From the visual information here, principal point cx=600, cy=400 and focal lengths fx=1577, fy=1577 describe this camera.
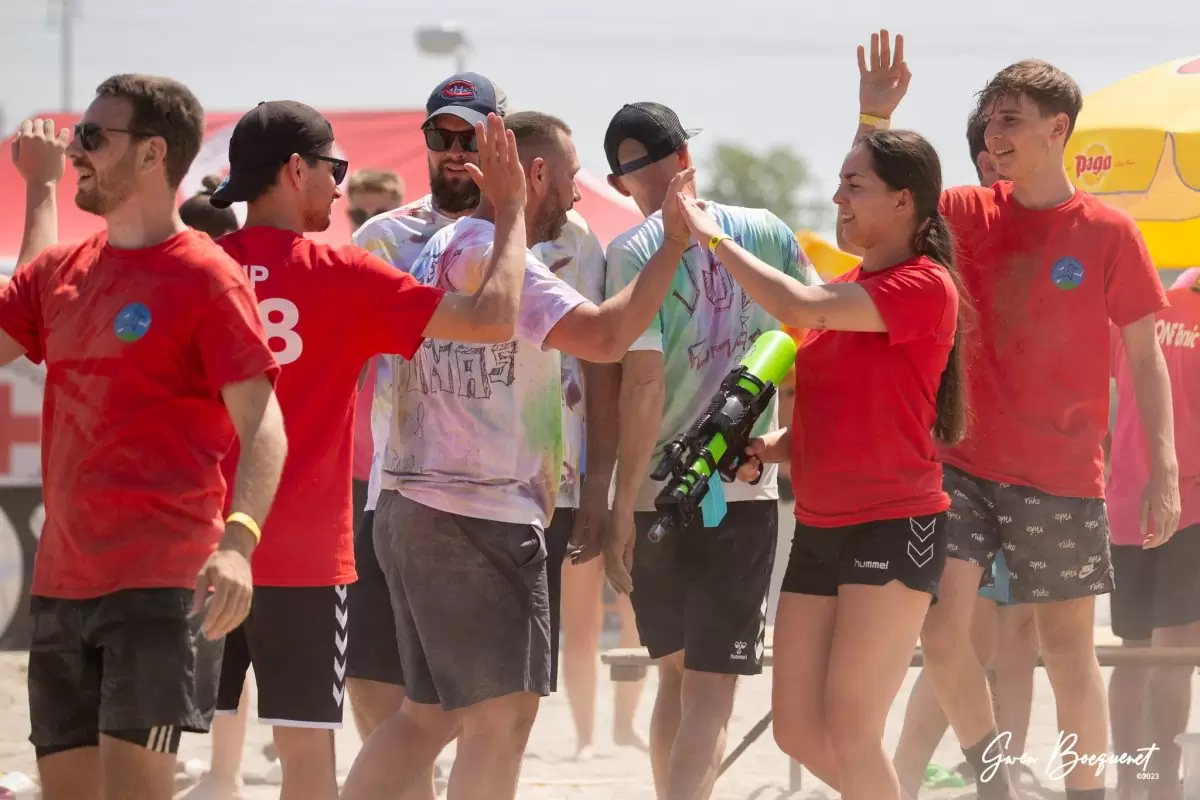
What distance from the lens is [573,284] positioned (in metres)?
4.77

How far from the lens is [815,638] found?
4352 mm

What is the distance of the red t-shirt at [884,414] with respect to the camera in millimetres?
4258

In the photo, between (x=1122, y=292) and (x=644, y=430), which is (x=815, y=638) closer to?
(x=644, y=430)

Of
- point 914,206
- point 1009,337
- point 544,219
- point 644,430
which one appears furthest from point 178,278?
point 1009,337

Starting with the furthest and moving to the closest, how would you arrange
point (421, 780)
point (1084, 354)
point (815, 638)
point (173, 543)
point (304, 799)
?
point (1084, 354) < point (421, 780) < point (815, 638) < point (304, 799) < point (173, 543)

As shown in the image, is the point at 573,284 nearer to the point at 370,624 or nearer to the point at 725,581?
the point at 725,581

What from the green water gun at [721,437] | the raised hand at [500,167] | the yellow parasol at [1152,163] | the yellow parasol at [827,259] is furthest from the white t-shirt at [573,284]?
the yellow parasol at [827,259]

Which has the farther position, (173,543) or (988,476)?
(988,476)

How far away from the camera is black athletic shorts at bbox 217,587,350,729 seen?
3.84m

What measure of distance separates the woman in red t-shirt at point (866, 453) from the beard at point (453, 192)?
0.77m

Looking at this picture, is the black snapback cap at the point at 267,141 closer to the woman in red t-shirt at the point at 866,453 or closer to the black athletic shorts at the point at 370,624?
the woman in red t-shirt at the point at 866,453

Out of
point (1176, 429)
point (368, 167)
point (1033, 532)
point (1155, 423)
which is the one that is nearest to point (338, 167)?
point (1033, 532)

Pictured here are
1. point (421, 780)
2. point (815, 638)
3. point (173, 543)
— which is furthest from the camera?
point (421, 780)

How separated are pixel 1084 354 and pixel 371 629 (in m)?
2.44
